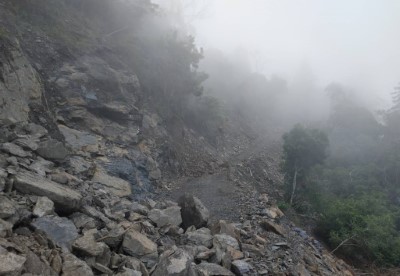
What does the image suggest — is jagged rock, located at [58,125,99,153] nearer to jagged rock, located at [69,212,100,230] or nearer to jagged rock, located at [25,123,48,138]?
jagged rock, located at [25,123,48,138]

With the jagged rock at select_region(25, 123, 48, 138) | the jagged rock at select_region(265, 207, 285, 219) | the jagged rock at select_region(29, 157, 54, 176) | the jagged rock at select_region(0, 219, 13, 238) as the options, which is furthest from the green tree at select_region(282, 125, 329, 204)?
the jagged rock at select_region(0, 219, 13, 238)

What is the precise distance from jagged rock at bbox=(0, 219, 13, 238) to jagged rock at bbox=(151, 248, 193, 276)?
3.09 m

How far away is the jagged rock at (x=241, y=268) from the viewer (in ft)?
29.2

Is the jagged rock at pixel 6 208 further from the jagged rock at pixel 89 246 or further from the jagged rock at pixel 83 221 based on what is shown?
the jagged rock at pixel 83 221

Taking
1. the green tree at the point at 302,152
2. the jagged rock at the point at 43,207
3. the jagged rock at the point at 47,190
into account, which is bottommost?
the jagged rock at the point at 43,207

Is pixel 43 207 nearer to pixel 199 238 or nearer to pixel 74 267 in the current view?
pixel 74 267

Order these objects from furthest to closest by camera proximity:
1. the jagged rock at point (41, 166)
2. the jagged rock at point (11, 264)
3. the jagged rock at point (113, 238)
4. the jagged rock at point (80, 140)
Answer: the jagged rock at point (80, 140), the jagged rock at point (41, 166), the jagged rock at point (113, 238), the jagged rock at point (11, 264)

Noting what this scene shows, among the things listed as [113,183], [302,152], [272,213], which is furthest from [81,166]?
[302,152]

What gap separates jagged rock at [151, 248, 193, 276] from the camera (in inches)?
281

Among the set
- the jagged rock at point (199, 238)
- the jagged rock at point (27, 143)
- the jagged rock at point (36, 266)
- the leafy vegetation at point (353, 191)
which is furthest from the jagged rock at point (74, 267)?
the leafy vegetation at point (353, 191)

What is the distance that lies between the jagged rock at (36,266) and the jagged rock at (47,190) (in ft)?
7.73

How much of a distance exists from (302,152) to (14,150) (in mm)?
19669

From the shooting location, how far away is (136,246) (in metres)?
7.84

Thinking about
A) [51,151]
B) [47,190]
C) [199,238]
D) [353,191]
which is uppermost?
[353,191]
